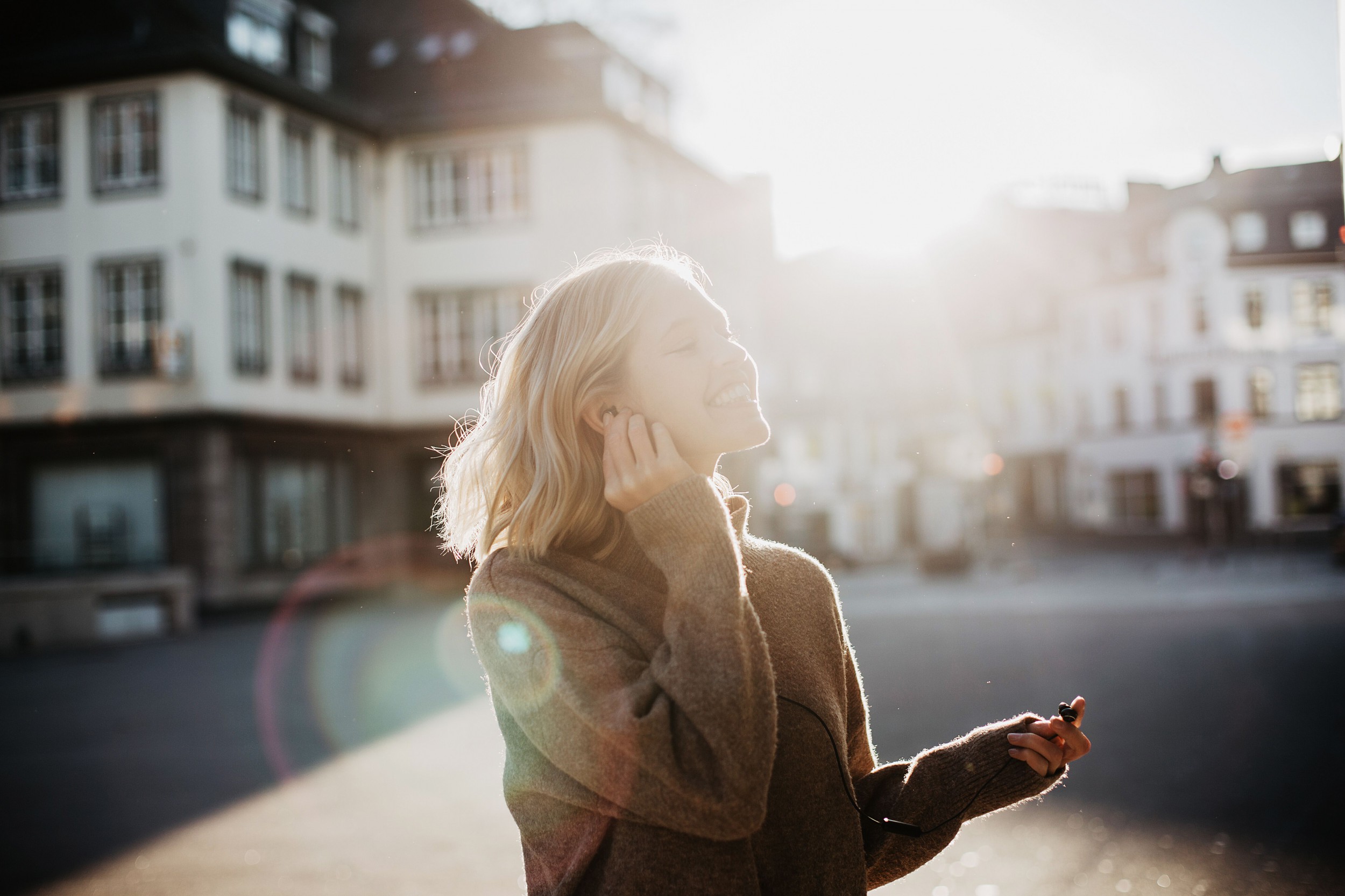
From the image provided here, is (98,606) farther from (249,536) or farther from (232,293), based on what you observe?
(232,293)

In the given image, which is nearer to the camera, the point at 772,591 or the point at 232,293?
the point at 772,591

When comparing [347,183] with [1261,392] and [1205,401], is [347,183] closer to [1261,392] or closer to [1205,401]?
[1261,392]

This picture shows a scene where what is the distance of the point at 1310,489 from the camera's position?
3338 cm

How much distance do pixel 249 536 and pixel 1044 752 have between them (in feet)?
74.5

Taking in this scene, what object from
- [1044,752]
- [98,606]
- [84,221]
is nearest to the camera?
[1044,752]

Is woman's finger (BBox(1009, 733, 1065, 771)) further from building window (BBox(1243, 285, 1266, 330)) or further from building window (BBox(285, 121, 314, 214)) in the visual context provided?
building window (BBox(1243, 285, 1266, 330))

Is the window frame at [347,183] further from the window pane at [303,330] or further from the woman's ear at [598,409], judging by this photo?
the woman's ear at [598,409]

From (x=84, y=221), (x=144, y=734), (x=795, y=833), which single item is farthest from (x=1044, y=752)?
(x=84, y=221)

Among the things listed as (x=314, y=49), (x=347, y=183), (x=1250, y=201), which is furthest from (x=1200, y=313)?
(x=314, y=49)

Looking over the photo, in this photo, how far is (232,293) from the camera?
73.8 feet

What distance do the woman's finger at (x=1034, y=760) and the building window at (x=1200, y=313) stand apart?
4275cm

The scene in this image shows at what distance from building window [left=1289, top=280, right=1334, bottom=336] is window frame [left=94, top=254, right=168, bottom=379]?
24.8 metres

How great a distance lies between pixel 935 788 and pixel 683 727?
67 centimetres

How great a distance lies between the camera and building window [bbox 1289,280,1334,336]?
26672mm
